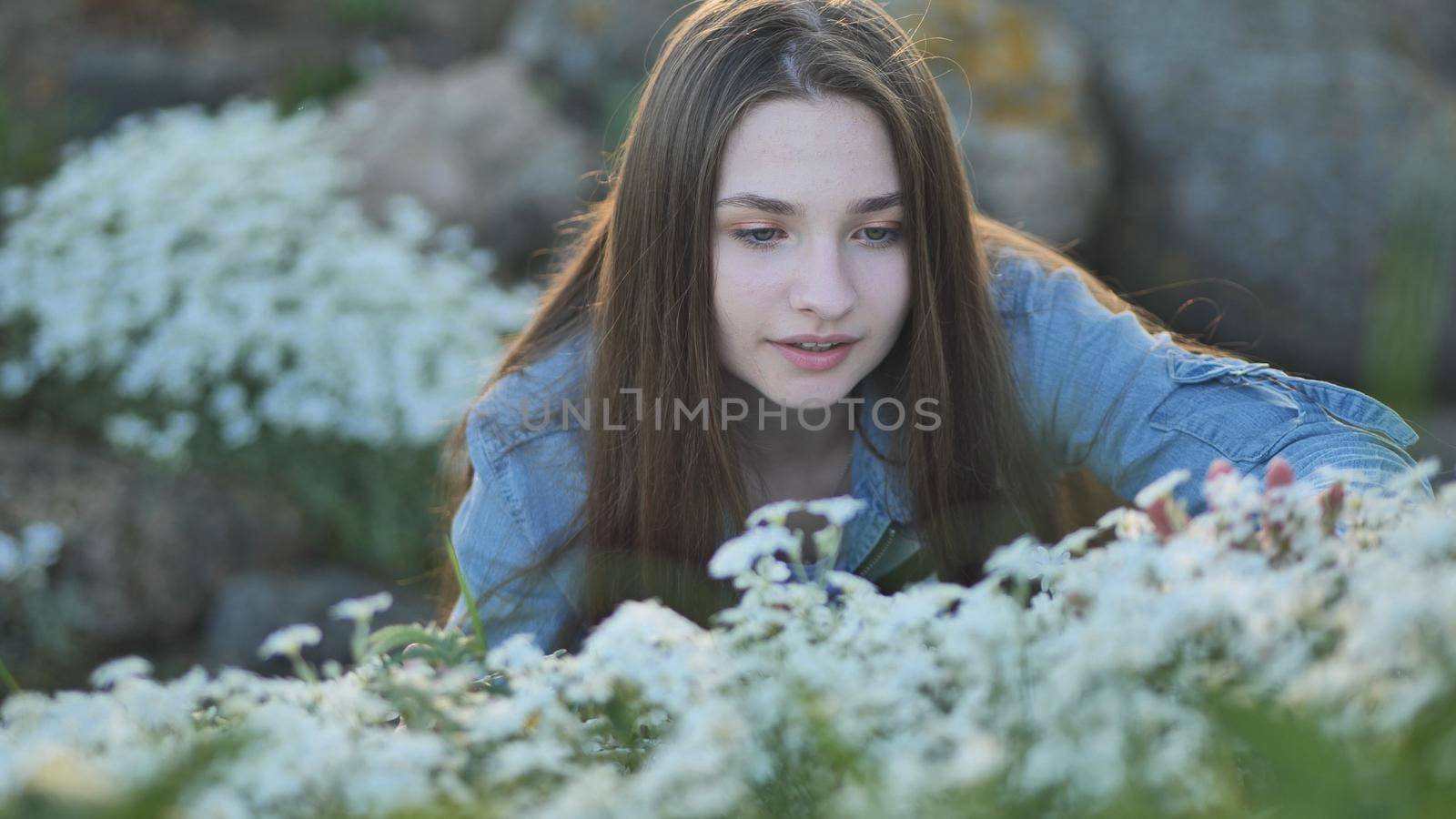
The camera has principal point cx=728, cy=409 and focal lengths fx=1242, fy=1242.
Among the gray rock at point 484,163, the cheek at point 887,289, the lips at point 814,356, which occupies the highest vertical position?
the gray rock at point 484,163

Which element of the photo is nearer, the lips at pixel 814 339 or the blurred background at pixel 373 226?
the lips at pixel 814 339

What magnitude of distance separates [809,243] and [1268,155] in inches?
126

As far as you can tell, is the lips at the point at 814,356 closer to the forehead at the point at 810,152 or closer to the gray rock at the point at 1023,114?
the forehead at the point at 810,152

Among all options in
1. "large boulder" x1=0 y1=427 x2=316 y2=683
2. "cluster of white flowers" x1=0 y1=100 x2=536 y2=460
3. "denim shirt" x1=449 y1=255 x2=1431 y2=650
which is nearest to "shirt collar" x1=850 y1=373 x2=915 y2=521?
"denim shirt" x1=449 y1=255 x2=1431 y2=650

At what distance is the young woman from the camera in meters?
1.80

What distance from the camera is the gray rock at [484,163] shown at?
14.5 feet

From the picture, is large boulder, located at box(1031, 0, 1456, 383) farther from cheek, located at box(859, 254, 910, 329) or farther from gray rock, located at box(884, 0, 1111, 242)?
cheek, located at box(859, 254, 910, 329)

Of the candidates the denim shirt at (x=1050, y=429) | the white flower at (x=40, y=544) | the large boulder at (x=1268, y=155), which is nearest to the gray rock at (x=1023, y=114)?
the large boulder at (x=1268, y=155)

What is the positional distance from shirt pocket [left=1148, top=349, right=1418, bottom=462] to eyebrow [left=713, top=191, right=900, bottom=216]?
0.54 metres

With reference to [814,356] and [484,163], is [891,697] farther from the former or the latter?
[484,163]

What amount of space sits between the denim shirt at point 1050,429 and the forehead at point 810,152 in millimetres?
468

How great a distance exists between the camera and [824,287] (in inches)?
68.4

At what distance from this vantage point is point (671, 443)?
6.43 ft

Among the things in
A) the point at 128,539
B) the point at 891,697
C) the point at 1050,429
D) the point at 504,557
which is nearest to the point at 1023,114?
the point at 1050,429
